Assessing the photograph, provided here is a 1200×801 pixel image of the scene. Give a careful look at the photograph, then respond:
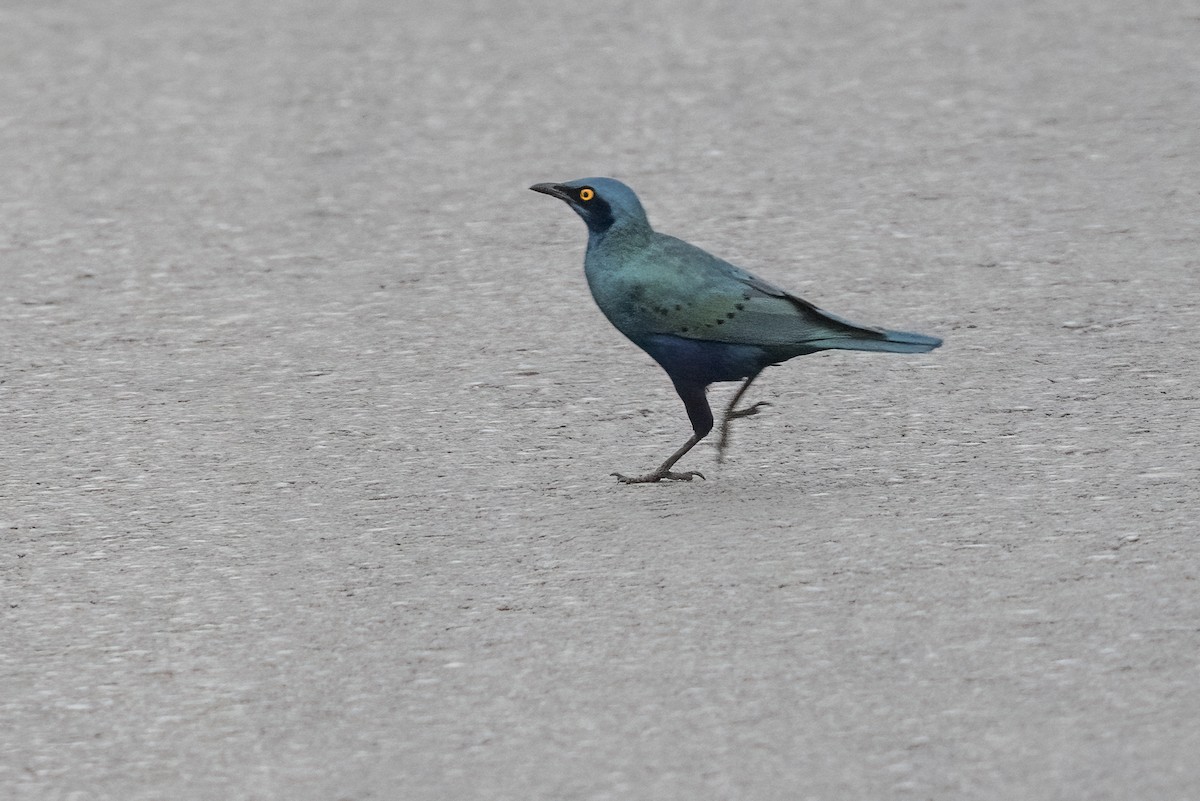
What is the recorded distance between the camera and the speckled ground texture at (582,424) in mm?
3896

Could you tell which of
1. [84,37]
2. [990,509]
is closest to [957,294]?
[990,509]

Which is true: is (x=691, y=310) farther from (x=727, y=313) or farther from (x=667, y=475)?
(x=667, y=475)

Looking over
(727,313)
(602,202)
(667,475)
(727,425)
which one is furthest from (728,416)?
(602,202)

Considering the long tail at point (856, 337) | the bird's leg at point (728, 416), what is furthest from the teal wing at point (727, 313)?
the bird's leg at point (728, 416)

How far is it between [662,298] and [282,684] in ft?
4.80

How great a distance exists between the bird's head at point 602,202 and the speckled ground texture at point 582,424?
0.70 metres

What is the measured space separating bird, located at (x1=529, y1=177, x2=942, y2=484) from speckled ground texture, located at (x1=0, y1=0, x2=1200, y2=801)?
382mm

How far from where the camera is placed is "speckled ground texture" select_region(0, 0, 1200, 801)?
3.90m

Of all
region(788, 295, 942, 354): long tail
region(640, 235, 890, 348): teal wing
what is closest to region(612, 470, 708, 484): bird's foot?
region(640, 235, 890, 348): teal wing

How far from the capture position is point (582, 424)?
593 cm

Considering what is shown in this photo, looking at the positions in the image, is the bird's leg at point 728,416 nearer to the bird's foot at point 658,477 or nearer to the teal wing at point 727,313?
the bird's foot at point 658,477

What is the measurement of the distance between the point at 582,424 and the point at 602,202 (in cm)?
92

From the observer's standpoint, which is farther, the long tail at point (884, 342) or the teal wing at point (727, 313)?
the teal wing at point (727, 313)

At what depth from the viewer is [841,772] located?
3.64m
